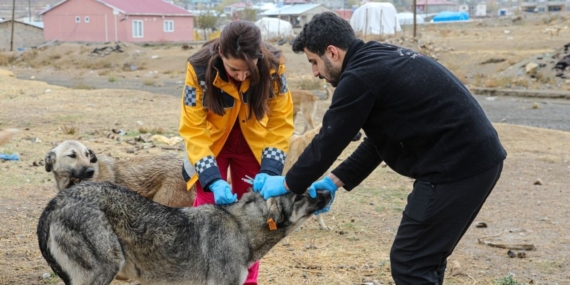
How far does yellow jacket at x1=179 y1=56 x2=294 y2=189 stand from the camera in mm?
4691

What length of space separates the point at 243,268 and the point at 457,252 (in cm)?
298

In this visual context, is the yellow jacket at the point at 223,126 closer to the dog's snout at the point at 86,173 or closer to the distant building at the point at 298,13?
the dog's snout at the point at 86,173

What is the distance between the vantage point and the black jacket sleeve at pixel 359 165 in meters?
4.45

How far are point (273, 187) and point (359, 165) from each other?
0.55m

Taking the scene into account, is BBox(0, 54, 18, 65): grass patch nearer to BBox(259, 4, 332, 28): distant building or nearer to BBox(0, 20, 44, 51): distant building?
BBox(0, 20, 44, 51): distant building

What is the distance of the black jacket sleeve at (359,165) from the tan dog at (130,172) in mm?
2294

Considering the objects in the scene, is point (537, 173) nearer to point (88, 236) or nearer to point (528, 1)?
point (88, 236)

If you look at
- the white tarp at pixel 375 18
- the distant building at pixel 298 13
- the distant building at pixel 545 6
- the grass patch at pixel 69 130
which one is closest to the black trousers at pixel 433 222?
the grass patch at pixel 69 130

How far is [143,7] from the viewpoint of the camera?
64000 millimetres

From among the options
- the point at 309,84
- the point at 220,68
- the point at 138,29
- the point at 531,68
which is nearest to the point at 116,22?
the point at 138,29

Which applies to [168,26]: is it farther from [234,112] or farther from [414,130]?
[414,130]

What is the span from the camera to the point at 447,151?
3.83 meters

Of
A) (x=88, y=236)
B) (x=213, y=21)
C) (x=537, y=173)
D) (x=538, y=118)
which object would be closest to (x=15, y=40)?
(x=213, y=21)

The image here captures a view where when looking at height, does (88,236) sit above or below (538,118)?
above
